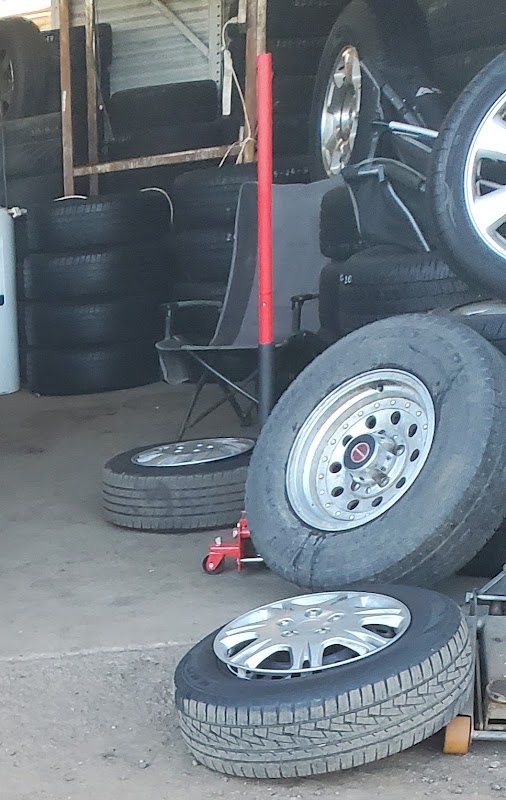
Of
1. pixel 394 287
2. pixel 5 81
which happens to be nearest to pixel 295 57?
pixel 5 81

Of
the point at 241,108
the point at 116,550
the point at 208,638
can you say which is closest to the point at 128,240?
the point at 241,108

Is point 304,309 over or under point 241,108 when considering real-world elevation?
under

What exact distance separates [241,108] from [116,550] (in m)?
3.80

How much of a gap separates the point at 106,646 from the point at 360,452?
31.8 inches

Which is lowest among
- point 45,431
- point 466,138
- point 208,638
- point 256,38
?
point 45,431

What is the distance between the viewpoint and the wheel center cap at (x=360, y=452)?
273 cm

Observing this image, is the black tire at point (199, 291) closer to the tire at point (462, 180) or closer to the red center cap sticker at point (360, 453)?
the tire at point (462, 180)

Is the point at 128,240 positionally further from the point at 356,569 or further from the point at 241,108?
the point at 356,569

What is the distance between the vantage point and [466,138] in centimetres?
307

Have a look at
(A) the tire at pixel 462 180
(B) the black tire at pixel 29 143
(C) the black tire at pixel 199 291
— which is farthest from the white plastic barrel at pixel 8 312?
(A) the tire at pixel 462 180

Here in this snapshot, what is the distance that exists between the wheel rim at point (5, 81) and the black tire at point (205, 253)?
2.16 meters

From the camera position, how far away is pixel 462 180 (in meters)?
3.07

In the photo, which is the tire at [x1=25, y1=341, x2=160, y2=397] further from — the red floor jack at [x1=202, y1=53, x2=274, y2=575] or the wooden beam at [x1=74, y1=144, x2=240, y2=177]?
the red floor jack at [x1=202, y1=53, x2=274, y2=575]

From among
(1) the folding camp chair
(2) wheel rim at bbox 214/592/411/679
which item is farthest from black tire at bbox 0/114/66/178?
(2) wheel rim at bbox 214/592/411/679
